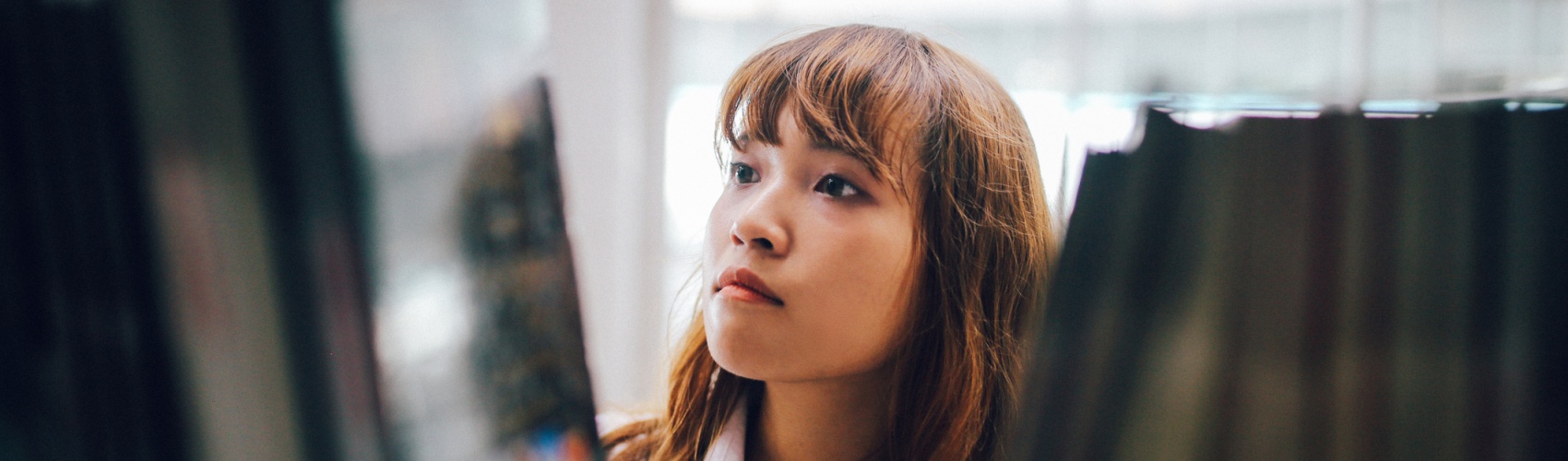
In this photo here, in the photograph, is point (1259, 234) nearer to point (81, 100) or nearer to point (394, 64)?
point (394, 64)

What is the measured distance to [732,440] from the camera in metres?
0.79

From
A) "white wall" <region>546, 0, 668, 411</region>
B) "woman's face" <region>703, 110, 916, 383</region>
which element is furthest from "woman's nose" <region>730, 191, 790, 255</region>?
"white wall" <region>546, 0, 668, 411</region>

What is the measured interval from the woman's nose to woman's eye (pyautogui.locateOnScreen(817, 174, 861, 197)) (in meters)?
0.04

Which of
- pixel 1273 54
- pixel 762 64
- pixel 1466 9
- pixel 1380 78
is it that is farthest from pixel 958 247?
pixel 1466 9

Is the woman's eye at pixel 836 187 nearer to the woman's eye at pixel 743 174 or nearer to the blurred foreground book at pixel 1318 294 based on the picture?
the woman's eye at pixel 743 174

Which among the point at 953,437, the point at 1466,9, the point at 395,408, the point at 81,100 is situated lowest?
the point at 953,437

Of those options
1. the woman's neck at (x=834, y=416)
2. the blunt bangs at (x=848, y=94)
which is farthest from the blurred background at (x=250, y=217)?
the woman's neck at (x=834, y=416)

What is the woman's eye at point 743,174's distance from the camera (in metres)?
0.73

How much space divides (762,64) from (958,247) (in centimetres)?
24

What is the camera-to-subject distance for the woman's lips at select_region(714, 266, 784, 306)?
2.15ft

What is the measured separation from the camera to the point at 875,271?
671 mm

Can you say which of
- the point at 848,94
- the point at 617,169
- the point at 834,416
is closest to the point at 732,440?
the point at 834,416

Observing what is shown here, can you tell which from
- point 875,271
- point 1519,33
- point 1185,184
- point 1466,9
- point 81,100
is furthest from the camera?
point 1466,9

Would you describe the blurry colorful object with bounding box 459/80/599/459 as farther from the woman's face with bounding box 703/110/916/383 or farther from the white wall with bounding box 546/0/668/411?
the white wall with bounding box 546/0/668/411
